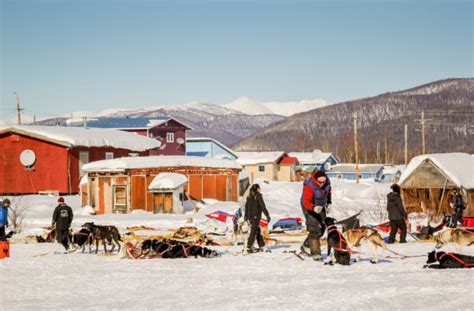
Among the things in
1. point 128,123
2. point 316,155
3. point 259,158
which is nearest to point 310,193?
point 128,123

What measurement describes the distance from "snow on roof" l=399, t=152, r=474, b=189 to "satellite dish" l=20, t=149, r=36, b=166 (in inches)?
879

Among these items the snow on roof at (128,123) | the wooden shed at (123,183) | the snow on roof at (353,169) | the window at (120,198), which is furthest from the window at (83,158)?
the snow on roof at (353,169)

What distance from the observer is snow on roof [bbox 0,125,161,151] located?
132ft

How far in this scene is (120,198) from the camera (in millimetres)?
33125

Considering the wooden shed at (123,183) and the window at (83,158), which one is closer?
the wooden shed at (123,183)

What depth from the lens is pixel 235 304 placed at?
945 cm

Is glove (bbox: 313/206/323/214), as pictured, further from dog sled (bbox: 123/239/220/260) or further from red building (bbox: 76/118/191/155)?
red building (bbox: 76/118/191/155)

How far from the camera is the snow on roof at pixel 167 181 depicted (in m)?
31.5

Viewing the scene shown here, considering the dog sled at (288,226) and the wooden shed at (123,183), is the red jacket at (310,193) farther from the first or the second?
the wooden shed at (123,183)

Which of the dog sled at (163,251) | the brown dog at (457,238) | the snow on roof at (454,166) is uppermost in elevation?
the snow on roof at (454,166)

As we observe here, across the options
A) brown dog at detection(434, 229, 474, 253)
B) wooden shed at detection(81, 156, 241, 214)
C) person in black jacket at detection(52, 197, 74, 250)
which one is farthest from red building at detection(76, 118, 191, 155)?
brown dog at detection(434, 229, 474, 253)

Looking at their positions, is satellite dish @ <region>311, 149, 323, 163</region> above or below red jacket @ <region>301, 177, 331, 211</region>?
above

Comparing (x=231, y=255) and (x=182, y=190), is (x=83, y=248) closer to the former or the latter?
(x=231, y=255)

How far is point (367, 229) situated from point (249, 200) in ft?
9.70
